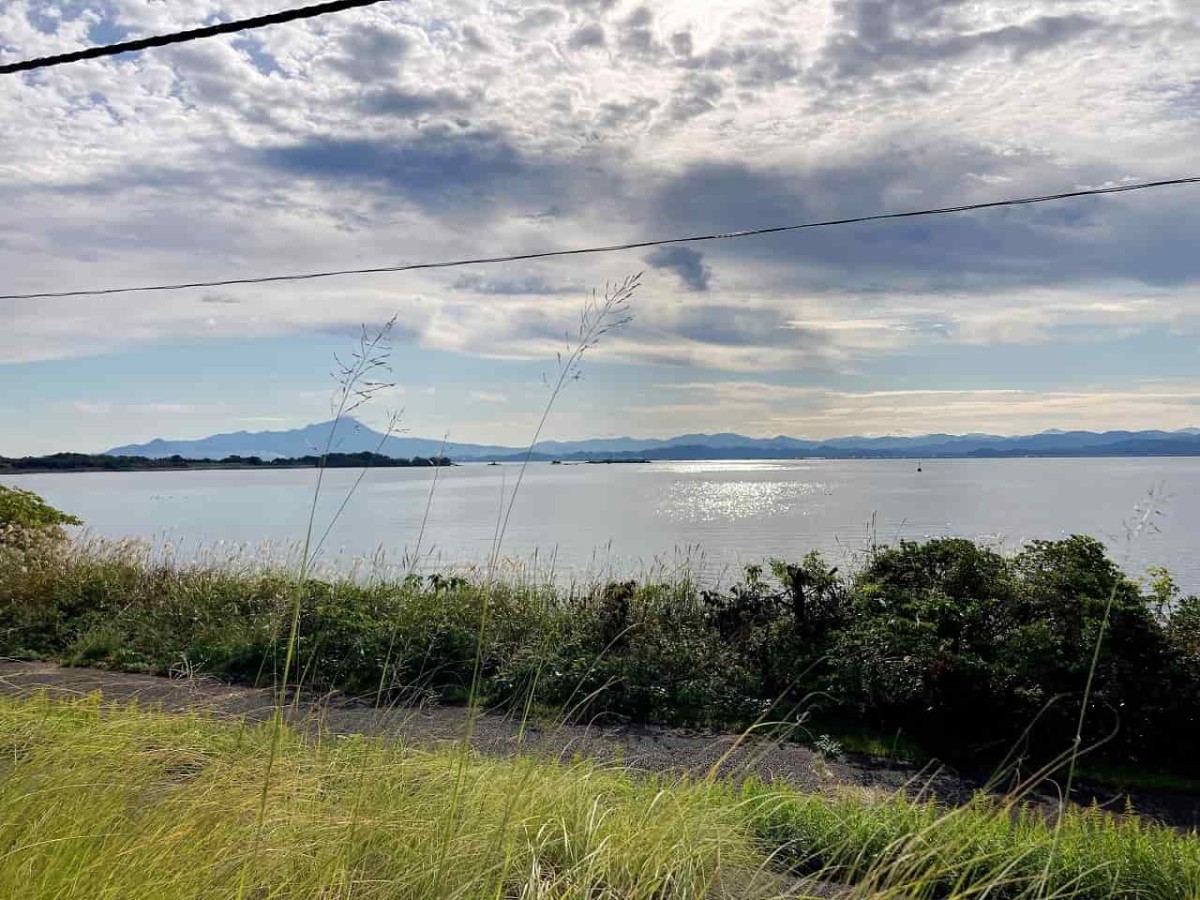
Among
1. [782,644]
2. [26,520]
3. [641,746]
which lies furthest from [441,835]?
[26,520]

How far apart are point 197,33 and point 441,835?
15.2ft

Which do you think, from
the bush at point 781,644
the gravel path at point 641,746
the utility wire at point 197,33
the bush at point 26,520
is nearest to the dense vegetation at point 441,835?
the gravel path at point 641,746

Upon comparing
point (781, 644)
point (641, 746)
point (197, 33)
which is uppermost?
point (197, 33)

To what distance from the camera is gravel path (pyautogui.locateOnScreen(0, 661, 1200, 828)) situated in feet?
19.6

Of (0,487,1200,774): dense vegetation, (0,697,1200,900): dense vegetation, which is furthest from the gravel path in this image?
(0,697,1200,900): dense vegetation

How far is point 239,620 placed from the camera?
1029 cm

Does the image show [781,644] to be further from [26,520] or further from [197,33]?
[26,520]

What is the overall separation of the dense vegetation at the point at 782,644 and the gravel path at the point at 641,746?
0.33 metres

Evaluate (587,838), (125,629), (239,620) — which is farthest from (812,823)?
(125,629)

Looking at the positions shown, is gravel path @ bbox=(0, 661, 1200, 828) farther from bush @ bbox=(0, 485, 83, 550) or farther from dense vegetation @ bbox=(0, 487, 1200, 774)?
bush @ bbox=(0, 485, 83, 550)

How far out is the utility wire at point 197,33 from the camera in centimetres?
505

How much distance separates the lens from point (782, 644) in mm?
8383

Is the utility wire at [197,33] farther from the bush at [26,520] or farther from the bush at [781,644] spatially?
the bush at [26,520]

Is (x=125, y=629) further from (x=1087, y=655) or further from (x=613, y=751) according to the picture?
(x=1087, y=655)
